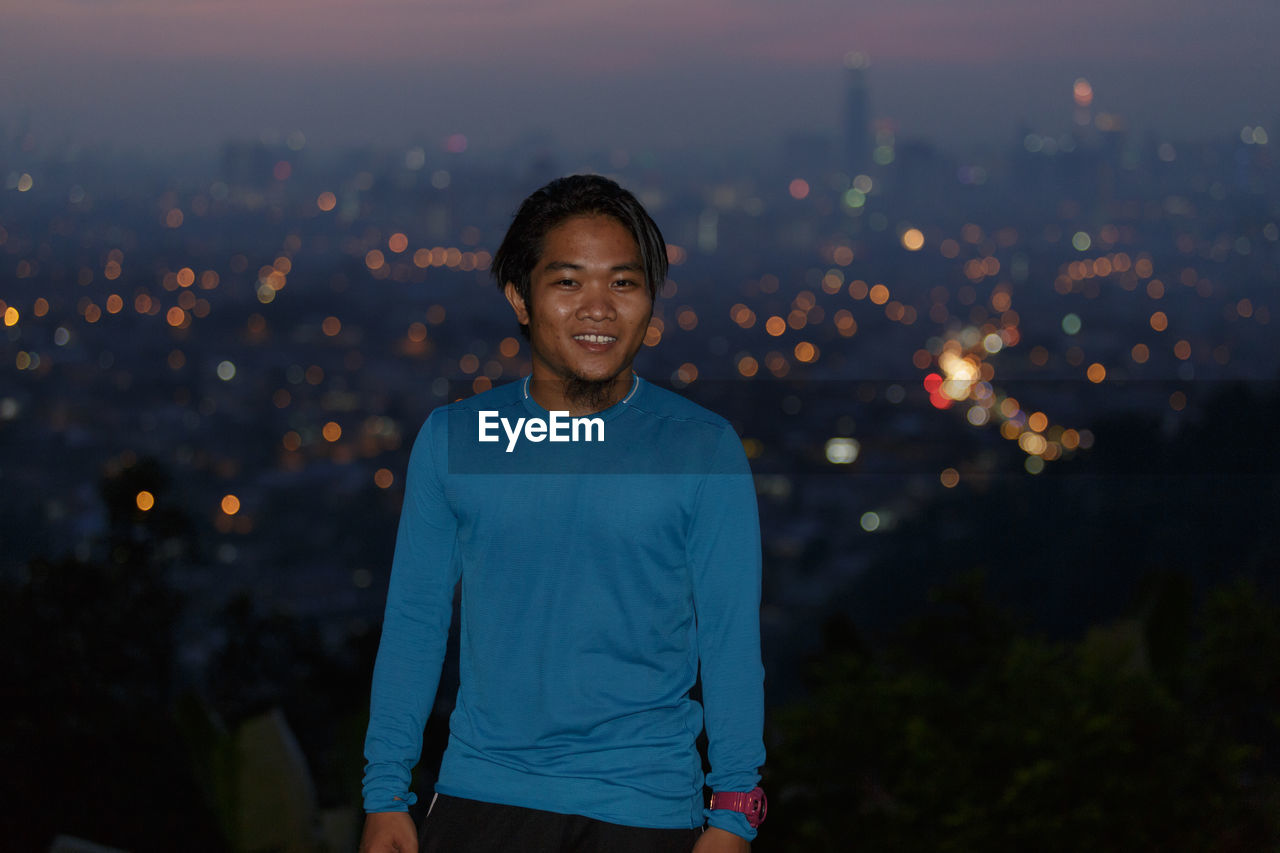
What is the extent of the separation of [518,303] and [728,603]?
2.46 ft

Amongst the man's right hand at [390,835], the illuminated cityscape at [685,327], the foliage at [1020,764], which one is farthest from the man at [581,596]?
the illuminated cityscape at [685,327]

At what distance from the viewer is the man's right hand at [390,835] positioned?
2205 millimetres

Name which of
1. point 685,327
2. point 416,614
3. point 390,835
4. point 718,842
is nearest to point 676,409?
point 416,614

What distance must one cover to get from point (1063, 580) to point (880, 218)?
99.0 ft

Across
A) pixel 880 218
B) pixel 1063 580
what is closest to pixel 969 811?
pixel 1063 580

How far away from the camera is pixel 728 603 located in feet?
7.27

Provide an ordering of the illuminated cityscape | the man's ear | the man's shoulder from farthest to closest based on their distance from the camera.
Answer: the illuminated cityscape, the man's ear, the man's shoulder

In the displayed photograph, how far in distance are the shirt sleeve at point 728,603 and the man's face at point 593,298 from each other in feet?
0.92

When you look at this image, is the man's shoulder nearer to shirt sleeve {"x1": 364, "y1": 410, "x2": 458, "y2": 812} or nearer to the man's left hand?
shirt sleeve {"x1": 364, "y1": 410, "x2": 458, "y2": 812}

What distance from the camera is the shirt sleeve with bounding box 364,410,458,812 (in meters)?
2.29

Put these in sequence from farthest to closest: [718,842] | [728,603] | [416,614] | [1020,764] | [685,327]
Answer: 1. [685,327]
2. [1020,764]
3. [416,614]
4. [728,603]
5. [718,842]

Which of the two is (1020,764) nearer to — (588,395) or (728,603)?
(728,603)

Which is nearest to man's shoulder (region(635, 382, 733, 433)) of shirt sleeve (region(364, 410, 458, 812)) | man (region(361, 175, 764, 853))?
Result: man (region(361, 175, 764, 853))

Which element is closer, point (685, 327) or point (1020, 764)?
Answer: point (1020, 764)
